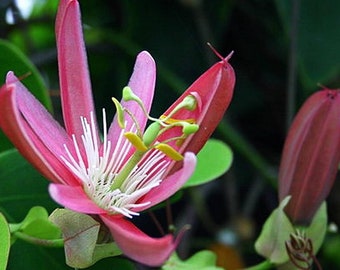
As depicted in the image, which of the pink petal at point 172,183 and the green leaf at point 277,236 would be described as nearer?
the pink petal at point 172,183

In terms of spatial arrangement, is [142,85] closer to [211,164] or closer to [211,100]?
[211,100]

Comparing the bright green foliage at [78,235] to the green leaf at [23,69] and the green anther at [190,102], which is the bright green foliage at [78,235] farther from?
the green leaf at [23,69]

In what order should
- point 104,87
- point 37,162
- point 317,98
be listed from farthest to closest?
point 104,87 → point 317,98 → point 37,162

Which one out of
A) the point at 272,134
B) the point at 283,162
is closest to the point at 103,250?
the point at 283,162

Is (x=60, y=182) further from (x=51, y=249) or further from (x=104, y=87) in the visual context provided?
(x=104, y=87)

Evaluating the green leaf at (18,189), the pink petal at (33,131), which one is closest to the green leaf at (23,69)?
the green leaf at (18,189)
